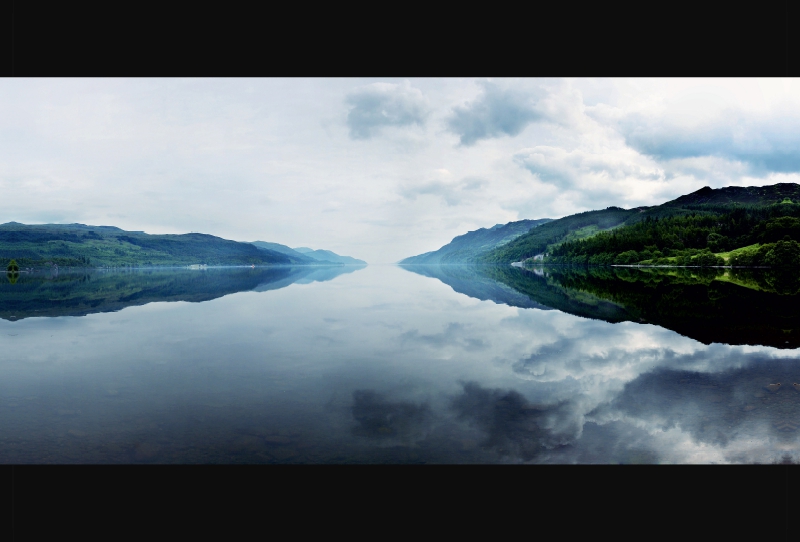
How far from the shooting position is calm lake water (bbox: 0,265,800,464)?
11766 millimetres

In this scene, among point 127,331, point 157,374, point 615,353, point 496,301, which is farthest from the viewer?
point 496,301

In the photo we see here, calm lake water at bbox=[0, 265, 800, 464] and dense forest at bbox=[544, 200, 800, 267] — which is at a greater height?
dense forest at bbox=[544, 200, 800, 267]

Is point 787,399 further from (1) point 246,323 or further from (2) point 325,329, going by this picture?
(1) point 246,323

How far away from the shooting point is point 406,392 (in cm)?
1678

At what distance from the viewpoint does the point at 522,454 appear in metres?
11.3

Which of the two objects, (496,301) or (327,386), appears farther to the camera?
(496,301)

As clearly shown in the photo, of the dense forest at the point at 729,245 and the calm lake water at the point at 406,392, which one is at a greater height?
the dense forest at the point at 729,245

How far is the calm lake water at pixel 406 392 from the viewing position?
463 inches

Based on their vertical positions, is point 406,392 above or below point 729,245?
below

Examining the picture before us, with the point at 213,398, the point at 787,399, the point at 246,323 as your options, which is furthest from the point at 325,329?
the point at 787,399

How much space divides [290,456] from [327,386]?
20.9ft

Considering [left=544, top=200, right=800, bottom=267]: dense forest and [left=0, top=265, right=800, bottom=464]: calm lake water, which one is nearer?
[left=0, top=265, right=800, bottom=464]: calm lake water

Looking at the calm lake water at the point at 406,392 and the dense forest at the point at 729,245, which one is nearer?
the calm lake water at the point at 406,392

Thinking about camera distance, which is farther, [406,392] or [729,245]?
[729,245]
